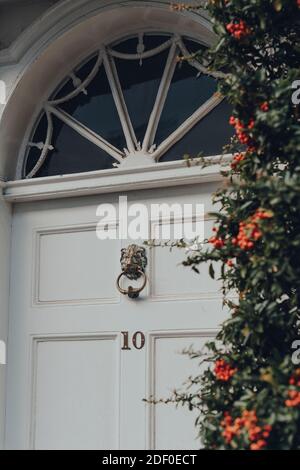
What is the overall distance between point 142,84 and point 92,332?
4.28 feet

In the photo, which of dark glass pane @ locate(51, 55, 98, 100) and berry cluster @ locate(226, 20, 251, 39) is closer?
berry cluster @ locate(226, 20, 251, 39)

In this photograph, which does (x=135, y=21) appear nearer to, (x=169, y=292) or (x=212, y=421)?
(x=169, y=292)

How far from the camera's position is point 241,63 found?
3006mm

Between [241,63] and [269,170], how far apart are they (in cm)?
44

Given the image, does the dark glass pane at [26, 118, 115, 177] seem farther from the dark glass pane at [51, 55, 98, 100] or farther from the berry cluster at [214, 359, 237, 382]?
the berry cluster at [214, 359, 237, 382]

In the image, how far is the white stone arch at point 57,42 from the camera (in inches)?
160

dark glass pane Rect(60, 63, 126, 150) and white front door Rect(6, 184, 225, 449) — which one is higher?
dark glass pane Rect(60, 63, 126, 150)

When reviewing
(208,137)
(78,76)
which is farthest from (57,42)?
(208,137)

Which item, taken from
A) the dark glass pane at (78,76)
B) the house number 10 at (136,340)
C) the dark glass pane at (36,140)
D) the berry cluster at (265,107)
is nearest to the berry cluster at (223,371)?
the berry cluster at (265,107)

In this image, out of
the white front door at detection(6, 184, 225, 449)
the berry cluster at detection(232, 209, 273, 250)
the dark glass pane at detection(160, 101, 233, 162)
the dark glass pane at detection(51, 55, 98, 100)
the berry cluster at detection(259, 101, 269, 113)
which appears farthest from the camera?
the dark glass pane at detection(51, 55, 98, 100)

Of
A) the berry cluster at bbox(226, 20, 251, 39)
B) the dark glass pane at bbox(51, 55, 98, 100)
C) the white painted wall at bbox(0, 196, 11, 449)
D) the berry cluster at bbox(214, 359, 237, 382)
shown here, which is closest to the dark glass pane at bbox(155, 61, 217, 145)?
the dark glass pane at bbox(51, 55, 98, 100)

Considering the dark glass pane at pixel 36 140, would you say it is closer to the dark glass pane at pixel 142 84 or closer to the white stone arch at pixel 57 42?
the white stone arch at pixel 57 42

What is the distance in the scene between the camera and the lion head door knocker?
394cm

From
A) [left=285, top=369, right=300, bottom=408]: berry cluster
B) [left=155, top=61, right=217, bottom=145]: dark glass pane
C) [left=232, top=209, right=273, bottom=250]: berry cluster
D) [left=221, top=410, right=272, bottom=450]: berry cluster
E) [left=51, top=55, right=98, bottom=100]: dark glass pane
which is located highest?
[left=51, top=55, right=98, bottom=100]: dark glass pane
